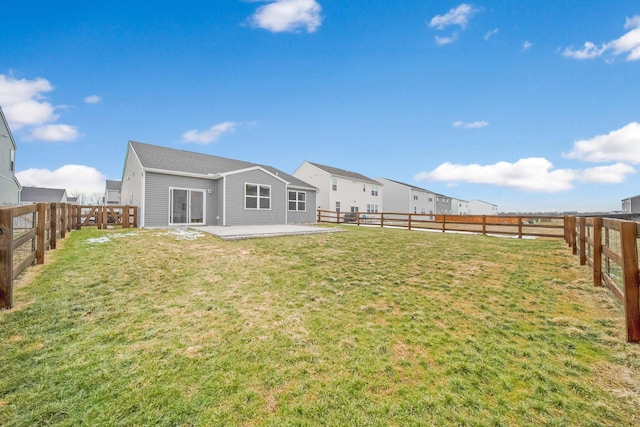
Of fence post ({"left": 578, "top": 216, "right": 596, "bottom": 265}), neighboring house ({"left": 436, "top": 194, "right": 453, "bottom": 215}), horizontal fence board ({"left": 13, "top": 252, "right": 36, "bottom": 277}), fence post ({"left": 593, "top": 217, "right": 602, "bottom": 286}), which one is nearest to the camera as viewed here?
horizontal fence board ({"left": 13, "top": 252, "right": 36, "bottom": 277})

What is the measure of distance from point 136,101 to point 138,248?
1908 centimetres

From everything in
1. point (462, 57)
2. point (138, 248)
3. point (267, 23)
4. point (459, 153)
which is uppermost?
point (267, 23)

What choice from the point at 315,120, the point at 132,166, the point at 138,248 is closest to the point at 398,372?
the point at 138,248

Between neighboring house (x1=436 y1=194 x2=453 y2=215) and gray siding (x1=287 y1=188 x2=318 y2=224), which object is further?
neighboring house (x1=436 y1=194 x2=453 y2=215)

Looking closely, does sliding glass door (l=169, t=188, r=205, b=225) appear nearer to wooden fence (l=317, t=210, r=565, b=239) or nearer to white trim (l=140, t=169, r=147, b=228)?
white trim (l=140, t=169, r=147, b=228)

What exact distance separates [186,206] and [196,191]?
41.2 inches

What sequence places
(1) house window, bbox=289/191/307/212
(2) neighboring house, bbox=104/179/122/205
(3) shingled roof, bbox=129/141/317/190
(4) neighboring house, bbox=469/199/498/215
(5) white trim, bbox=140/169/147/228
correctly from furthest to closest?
(4) neighboring house, bbox=469/199/498/215 → (2) neighboring house, bbox=104/179/122/205 → (1) house window, bbox=289/191/307/212 → (3) shingled roof, bbox=129/141/317/190 → (5) white trim, bbox=140/169/147/228

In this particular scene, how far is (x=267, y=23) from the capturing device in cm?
1434

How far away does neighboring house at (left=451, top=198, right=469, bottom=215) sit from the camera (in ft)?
177

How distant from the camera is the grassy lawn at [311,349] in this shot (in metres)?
2.04

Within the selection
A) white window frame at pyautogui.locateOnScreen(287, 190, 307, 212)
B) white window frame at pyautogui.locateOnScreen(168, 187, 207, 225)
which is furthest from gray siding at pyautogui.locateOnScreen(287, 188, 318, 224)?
white window frame at pyautogui.locateOnScreen(168, 187, 207, 225)

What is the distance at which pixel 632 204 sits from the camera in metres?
34.6

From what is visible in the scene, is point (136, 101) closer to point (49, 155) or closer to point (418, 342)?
point (49, 155)

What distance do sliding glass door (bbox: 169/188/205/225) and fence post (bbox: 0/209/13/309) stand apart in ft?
35.7
